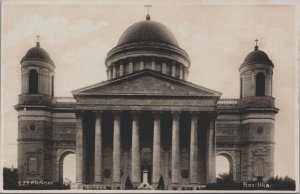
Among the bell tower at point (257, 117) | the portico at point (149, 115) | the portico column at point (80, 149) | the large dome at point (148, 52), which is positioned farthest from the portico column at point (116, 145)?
the bell tower at point (257, 117)

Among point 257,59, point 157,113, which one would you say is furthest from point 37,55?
point 257,59

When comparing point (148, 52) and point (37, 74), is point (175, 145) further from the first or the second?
point (37, 74)

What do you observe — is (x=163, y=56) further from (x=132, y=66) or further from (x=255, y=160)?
(x=255, y=160)

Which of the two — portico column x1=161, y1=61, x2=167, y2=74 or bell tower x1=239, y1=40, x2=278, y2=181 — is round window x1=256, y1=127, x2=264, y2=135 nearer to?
bell tower x1=239, y1=40, x2=278, y2=181

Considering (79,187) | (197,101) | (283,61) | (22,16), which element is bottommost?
(79,187)

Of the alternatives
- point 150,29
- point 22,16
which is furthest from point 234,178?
point 22,16

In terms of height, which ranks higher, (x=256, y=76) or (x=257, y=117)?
(x=256, y=76)
